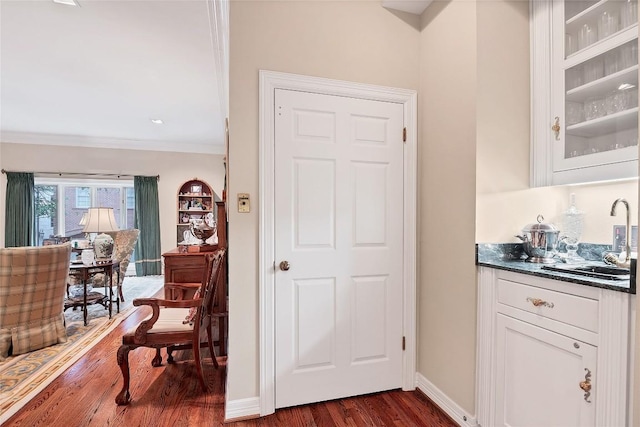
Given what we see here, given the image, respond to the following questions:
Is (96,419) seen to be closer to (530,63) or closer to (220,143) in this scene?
(530,63)

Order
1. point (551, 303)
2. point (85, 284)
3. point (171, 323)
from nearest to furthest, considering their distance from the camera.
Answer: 1. point (551, 303)
2. point (171, 323)
3. point (85, 284)

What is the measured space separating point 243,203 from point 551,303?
160cm

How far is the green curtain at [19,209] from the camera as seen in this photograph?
5.66 m

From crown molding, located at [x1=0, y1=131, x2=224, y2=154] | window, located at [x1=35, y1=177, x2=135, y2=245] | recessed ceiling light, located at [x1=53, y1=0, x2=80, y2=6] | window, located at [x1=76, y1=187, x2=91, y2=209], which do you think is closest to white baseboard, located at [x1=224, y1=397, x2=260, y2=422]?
recessed ceiling light, located at [x1=53, y1=0, x2=80, y2=6]

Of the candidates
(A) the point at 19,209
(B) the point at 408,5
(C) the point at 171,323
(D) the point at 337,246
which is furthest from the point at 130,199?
(B) the point at 408,5

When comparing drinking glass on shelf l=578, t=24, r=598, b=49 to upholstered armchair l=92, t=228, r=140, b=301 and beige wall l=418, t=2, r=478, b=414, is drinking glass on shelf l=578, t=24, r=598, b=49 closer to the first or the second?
beige wall l=418, t=2, r=478, b=414

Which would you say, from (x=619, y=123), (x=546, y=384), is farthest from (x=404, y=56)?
(x=546, y=384)

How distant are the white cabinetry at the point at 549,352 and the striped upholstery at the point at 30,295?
11.1 feet

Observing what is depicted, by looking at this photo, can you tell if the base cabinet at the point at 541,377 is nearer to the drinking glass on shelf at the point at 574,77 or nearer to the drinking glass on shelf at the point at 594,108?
the drinking glass on shelf at the point at 594,108

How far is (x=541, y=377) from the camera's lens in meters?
1.44

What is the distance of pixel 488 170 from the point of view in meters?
1.78

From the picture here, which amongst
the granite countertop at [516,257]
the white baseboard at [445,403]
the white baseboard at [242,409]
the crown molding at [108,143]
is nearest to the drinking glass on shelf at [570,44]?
the granite countertop at [516,257]

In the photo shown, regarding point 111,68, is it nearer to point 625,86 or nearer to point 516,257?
point 516,257

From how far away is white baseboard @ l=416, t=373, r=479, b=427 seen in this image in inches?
70.7
